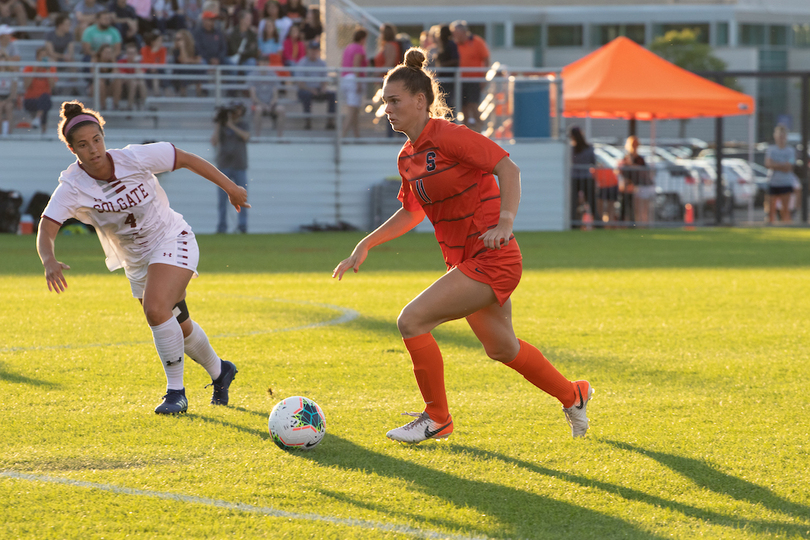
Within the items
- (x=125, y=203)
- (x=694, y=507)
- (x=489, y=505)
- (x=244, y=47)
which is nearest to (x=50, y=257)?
(x=125, y=203)

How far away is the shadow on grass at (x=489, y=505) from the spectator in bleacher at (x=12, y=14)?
799 inches

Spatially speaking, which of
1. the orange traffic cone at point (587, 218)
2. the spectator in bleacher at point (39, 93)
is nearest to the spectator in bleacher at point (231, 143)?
the spectator in bleacher at point (39, 93)

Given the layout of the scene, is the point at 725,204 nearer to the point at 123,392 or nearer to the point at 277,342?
the point at 277,342

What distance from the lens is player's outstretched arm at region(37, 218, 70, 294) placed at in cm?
493

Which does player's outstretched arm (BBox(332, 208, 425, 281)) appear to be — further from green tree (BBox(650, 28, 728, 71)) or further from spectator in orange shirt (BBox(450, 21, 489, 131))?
green tree (BBox(650, 28, 728, 71))

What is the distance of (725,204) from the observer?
2573cm

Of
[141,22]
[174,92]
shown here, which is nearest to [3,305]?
[174,92]

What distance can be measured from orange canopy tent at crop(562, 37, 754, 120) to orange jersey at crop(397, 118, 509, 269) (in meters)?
16.8

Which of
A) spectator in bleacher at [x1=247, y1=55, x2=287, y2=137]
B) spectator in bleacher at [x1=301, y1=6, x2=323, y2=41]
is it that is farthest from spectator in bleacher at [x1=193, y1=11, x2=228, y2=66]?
spectator in bleacher at [x1=301, y1=6, x2=323, y2=41]

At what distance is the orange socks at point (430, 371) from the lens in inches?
179

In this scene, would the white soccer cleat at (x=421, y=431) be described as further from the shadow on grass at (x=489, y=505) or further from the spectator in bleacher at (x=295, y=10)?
the spectator in bleacher at (x=295, y=10)

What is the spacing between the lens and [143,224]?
5.33 m

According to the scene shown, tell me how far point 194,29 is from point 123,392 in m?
16.3

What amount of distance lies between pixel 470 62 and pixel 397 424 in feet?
54.5
